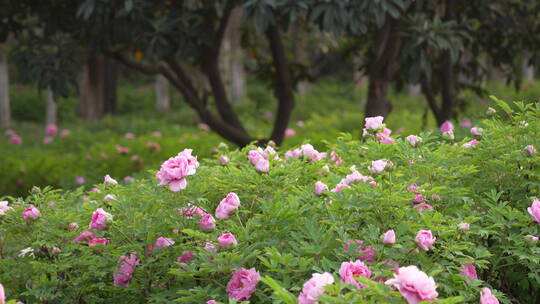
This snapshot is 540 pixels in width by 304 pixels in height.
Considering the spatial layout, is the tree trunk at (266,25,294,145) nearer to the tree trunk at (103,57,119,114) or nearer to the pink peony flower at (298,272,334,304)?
the pink peony flower at (298,272,334,304)

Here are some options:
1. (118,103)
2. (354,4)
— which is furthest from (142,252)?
(118,103)

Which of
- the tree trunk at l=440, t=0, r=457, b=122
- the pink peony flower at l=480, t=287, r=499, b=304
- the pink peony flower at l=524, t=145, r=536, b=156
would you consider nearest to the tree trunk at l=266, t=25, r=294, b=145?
the tree trunk at l=440, t=0, r=457, b=122

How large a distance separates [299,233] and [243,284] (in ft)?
0.75

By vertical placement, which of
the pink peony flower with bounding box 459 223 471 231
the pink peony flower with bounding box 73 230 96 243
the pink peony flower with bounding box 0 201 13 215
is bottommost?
the pink peony flower with bounding box 73 230 96 243

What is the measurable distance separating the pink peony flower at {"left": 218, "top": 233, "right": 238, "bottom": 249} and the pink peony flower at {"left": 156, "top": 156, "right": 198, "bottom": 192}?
29cm

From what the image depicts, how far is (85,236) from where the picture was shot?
2.36 m

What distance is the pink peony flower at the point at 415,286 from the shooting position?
1.52 metres

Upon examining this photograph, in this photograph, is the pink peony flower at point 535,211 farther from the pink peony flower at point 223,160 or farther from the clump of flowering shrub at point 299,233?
the pink peony flower at point 223,160

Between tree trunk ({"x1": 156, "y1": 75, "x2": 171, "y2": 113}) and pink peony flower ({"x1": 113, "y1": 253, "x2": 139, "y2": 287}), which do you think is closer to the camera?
pink peony flower ({"x1": 113, "y1": 253, "x2": 139, "y2": 287})

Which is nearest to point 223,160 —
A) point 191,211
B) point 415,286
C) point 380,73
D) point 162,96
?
point 191,211

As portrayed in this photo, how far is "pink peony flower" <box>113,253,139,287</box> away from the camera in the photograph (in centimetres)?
211

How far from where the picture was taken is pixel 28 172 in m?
7.72

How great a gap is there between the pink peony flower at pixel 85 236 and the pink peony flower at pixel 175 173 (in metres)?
0.39

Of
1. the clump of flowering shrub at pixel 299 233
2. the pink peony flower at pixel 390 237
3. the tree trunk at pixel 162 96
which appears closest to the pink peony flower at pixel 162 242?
the clump of flowering shrub at pixel 299 233
